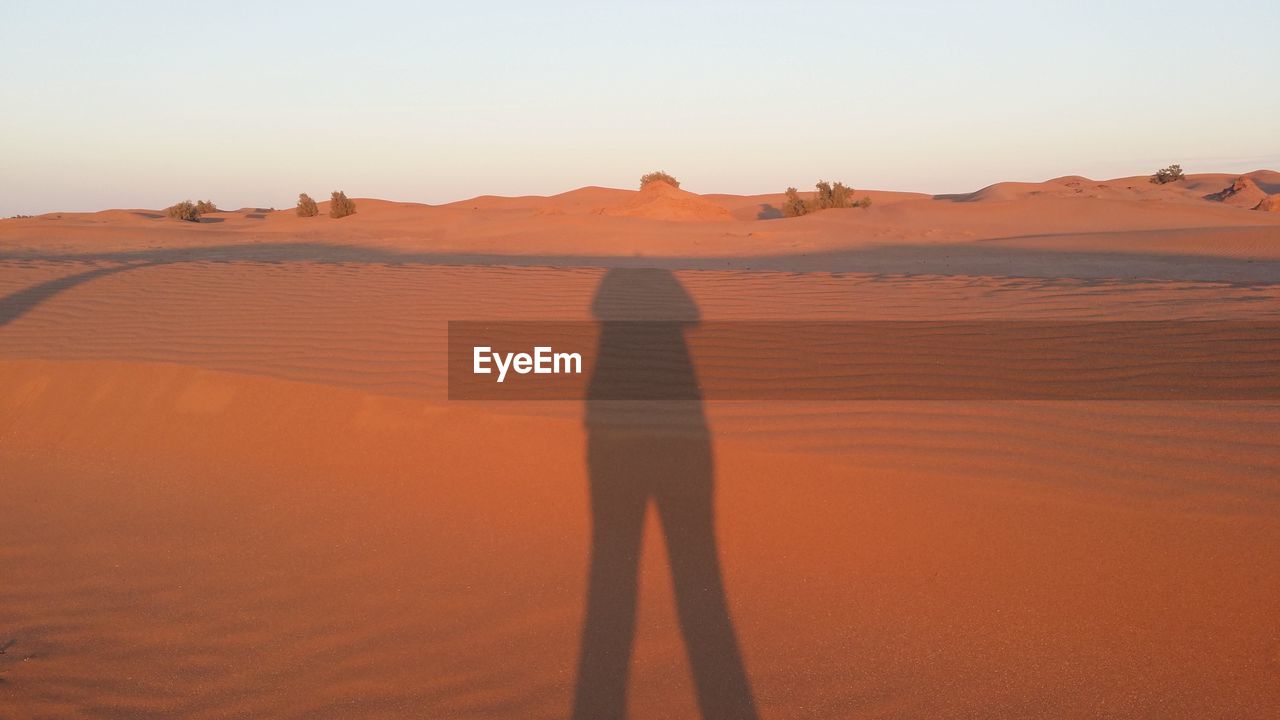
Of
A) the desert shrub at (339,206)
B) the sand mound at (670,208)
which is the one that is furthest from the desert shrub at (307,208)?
the sand mound at (670,208)

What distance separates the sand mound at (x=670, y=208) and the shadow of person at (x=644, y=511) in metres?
21.9

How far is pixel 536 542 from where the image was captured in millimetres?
4922

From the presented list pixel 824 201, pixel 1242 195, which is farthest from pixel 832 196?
pixel 1242 195

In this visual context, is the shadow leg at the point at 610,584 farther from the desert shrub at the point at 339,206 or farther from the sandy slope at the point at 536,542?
the desert shrub at the point at 339,206

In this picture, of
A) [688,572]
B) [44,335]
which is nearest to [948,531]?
[688,572]

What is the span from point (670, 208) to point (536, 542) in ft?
85.3

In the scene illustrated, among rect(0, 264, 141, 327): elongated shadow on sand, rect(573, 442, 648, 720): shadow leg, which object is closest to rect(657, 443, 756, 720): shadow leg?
rect(573, 442, 648, 720): shadow leg

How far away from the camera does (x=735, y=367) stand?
714 centimetres

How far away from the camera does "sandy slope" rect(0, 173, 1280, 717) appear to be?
3.56 metres

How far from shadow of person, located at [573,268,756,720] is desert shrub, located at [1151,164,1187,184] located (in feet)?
149

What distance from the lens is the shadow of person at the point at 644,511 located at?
359 centimetres

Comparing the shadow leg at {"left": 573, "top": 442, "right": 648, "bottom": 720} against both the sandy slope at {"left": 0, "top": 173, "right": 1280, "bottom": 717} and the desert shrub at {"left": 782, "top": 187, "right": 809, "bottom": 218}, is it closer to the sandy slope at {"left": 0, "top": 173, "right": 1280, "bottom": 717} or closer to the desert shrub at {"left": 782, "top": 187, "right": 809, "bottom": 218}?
the sandy slope at {"left": 0, "top": 173, "right": 1280, "bottom": 717}

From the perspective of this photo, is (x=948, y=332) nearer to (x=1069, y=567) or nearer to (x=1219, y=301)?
(x=1219, y=301)

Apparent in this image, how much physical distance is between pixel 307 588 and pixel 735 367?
3599 millimetres
